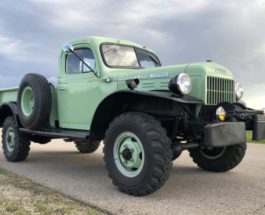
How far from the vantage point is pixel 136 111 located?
5.46m

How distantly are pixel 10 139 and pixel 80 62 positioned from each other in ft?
8.43

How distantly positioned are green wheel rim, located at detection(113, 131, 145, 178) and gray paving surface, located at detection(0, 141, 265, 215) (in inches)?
13.2

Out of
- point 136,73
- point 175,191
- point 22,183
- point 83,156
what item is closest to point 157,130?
point 175,191

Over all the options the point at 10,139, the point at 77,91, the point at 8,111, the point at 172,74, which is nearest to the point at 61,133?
the point at 77,91

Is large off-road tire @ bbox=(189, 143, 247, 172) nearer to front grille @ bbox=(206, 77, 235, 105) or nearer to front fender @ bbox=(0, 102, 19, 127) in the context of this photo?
front grille @ bbox=(206, 77, 235, 105)

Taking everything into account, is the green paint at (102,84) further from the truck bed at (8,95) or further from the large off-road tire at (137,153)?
the truck bed at (8,95)

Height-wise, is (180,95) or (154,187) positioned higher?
(180,95)

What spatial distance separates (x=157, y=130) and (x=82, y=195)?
125cm

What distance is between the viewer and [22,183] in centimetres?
579

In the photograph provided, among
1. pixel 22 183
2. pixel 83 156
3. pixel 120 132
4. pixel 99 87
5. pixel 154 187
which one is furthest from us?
pixel 83 156

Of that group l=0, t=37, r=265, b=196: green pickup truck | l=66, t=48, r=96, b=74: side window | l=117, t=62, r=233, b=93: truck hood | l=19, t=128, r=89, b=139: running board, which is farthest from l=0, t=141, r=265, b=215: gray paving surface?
l=66, t=48, r=96, b=74: side window

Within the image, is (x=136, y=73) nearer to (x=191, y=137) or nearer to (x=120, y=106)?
(x=120, y=106)

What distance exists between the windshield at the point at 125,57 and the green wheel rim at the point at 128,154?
1640 mm

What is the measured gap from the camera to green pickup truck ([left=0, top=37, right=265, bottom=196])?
496 centimetres
